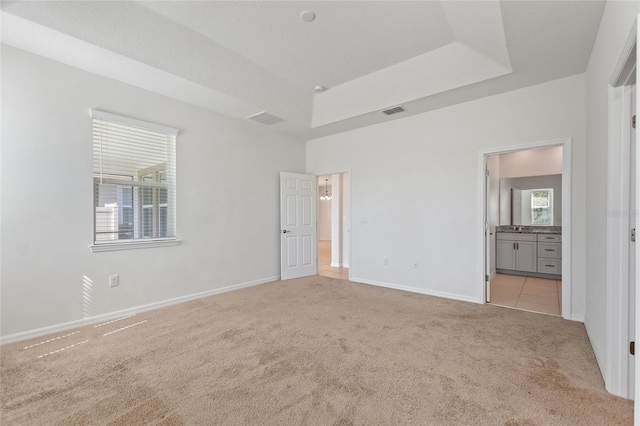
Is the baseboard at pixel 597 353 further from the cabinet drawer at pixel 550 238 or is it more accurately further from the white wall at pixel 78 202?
the white wall at pixel 78 202

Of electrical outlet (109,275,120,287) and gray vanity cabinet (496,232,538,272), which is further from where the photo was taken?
gray vanity cabinet (496,232,538,272)

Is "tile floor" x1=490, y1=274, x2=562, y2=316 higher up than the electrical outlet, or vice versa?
the electrical outlet

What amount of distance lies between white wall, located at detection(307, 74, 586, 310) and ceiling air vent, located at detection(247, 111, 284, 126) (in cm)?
130

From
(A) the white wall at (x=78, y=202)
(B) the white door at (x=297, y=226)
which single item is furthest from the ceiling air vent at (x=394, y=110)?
(A) the white wall at (x=78, y=202)

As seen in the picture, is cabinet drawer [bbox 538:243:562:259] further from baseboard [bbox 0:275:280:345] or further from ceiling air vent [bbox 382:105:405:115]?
baseboard [bbox 0:275:280:345]

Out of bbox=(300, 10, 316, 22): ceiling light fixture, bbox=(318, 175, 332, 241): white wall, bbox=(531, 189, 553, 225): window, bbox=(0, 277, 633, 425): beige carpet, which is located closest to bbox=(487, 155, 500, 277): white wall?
bbox=(531, 189, 553, 225): window

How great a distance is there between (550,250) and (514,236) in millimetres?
607

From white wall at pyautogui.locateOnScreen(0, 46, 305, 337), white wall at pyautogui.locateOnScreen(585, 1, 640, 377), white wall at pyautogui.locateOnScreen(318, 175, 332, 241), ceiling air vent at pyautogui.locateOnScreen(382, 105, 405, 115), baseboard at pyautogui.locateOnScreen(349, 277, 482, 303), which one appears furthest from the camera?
white wall at pyautogui.locateOnScreen(318, 175, 332, 241)

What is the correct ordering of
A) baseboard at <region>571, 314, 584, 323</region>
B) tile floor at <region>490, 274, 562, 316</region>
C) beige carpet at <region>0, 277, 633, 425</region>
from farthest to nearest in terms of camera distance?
tile floor at <region>490, 274, 562, 316</region> < baseboard at <region>571, 314, 584, 323</region> < beige carpet at <region>0, 277, 633, 425</region>

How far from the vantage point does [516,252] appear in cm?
575

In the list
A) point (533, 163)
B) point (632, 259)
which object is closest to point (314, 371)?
point (632, 259)

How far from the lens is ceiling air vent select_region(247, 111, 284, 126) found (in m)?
4.37

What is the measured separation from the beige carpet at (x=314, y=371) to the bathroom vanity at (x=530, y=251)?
2675 mm

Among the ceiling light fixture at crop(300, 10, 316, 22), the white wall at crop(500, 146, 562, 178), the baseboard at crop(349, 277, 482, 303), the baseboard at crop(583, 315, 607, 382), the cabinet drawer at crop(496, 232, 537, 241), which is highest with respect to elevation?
the ceiling light fixture at crop(300, 10, 316, 22)
